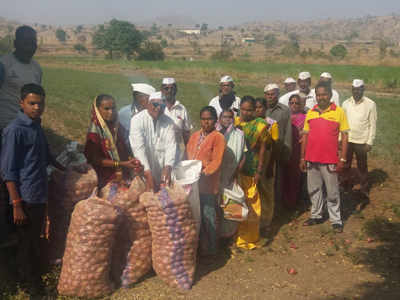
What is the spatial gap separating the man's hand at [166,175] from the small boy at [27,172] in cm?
109

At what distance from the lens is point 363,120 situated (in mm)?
6211

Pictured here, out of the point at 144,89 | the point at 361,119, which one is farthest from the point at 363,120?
the point at 144,89

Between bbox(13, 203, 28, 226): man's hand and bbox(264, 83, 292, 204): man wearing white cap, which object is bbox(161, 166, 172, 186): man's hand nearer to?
bbox(13, 203, 28, 226): man's hand

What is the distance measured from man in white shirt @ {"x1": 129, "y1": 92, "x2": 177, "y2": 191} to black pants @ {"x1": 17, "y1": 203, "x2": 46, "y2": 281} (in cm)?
100

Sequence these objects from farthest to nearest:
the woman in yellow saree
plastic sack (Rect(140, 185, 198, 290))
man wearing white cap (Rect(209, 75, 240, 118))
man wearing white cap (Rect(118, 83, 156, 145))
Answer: man wearing white cap (Rect(209, 75, 240, 118)) → the woman in yellow saree → man wearing white cap (Rect(118, 83, 156, 145)) → plastic sack (Rect(140, 185, 198, 290))

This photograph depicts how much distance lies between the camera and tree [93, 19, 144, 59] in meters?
65.8

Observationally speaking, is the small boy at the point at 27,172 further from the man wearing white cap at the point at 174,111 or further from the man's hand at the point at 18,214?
the man wearing white cap at the point at 174,111

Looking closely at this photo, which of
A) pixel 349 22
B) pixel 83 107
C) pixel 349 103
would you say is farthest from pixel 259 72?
pixel 349 22

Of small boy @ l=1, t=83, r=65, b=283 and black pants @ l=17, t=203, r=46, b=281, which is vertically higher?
small boy @ l=1, t=83, r=65, b=283

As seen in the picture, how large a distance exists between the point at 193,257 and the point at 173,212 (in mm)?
552

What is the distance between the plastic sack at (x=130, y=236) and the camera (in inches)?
152

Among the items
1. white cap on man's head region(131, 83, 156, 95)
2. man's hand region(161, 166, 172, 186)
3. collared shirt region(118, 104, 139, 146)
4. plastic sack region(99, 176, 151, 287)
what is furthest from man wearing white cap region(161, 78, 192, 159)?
plastic sack region(99, 176, 151, 287)

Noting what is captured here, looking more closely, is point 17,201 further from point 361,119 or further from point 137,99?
point 361,119

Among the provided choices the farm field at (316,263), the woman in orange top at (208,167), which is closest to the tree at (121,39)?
the farm field at (316,263)
